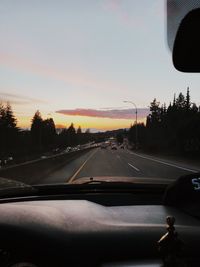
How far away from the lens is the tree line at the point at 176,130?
8653 cm

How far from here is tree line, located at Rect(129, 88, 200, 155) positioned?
8653 centimetres

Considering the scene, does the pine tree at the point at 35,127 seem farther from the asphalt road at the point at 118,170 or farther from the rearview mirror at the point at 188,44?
the rearview mirror at the point at 188,44

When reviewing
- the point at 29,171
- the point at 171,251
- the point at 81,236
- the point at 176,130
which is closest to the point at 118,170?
the point at 29,171

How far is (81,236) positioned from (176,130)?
363 ft

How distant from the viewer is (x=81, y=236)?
2.10 m

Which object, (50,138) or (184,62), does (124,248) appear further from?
(50,138)

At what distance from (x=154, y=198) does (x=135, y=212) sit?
0.82 m

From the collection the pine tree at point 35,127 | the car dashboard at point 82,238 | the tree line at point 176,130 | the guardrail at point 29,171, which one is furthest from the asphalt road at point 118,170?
the pine tree at point 35,127

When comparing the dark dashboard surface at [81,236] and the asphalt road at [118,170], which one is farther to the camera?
the asphalt road at [118,170]

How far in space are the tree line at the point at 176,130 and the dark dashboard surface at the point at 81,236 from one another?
69555 mm

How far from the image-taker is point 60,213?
98.3 inches

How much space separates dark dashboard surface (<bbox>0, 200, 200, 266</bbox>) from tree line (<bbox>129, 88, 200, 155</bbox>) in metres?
69.6

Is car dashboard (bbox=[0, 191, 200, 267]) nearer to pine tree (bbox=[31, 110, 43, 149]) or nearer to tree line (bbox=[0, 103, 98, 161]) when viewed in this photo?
tree line (bbox=[0, 103, 98, 161])

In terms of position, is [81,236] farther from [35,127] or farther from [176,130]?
[35,127]
